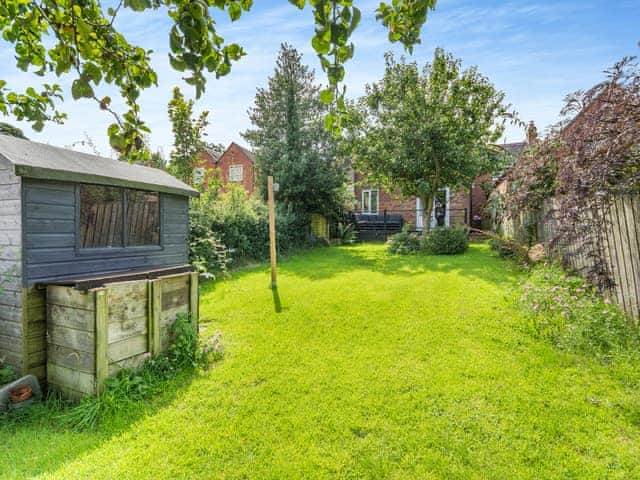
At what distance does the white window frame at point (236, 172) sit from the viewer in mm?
23000

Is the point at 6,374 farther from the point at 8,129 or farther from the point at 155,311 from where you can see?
the point at 8,129

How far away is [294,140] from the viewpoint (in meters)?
13.8

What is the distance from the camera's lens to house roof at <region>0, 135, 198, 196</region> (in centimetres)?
331

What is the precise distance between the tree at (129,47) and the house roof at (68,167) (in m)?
1.65

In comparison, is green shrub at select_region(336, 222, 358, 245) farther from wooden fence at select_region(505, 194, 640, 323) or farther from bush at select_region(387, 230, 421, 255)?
wooden fence at select_region(505, 194, 640, 323)

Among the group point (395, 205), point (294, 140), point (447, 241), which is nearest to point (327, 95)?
point (447, 241)

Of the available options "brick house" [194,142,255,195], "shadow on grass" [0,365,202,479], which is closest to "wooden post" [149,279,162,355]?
"shadow on grass" [0,365,202,479]

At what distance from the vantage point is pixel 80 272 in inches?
149

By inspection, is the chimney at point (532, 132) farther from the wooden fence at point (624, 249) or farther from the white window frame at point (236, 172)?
the white window frame at point (236, 172)

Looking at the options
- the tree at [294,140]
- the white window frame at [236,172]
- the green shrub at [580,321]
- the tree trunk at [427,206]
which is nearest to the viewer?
the green shrub at [580,321]

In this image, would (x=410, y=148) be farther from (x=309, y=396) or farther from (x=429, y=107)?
(x=309, y=396)

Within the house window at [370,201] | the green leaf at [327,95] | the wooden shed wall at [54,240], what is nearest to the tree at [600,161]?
the green leaf at [327,95]

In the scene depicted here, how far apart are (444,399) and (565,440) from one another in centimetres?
89

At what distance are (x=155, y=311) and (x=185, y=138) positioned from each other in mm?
9886
